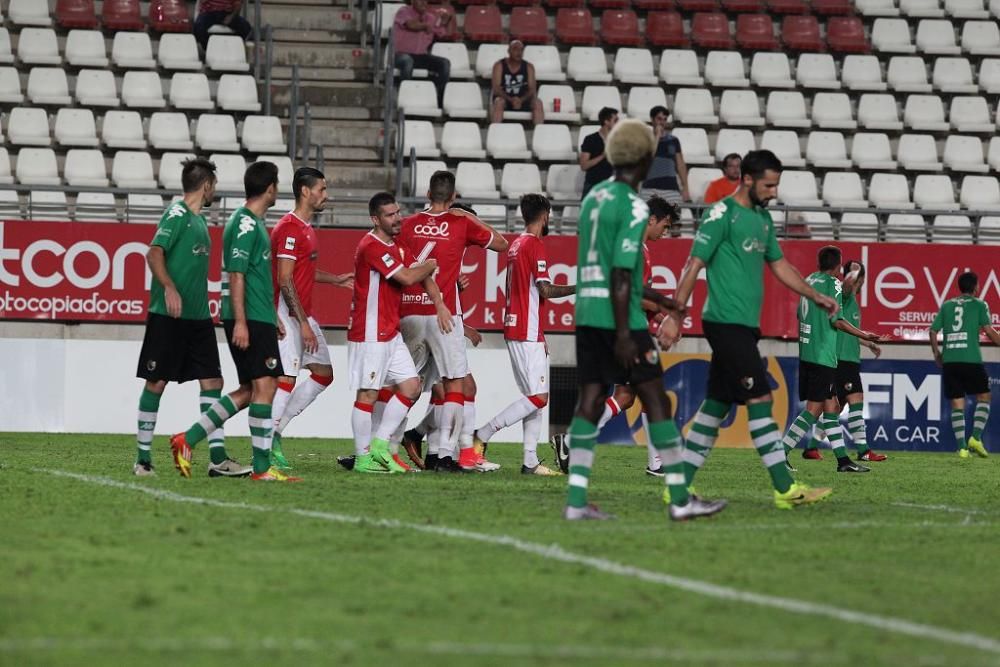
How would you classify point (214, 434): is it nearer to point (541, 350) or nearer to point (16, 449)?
point (541, 350)

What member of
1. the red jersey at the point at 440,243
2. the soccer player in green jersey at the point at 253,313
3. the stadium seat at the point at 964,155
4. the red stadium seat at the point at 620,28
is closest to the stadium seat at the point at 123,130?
the red stadium seat at the point at 620,28

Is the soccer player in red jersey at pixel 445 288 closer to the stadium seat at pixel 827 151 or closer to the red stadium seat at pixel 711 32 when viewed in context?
the stadium seat at pixel 827 151

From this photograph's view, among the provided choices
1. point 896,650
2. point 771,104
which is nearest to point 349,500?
point 896,650

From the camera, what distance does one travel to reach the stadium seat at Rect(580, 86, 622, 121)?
22.9m

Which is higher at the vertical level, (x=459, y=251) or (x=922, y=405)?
(x=459, y=251)

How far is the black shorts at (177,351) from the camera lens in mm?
10828

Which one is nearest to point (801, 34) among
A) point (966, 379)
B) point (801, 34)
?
point (801, 34)

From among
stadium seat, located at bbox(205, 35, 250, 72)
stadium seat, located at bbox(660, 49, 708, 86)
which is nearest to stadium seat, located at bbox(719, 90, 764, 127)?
stadium seat, located at bbox(660, 49, 708, 86)

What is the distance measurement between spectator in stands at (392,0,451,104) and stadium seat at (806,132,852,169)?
17.1ft

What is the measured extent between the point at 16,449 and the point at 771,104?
41.7 ft

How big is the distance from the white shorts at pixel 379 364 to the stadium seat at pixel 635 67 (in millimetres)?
12094

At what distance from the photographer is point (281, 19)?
24.0 m

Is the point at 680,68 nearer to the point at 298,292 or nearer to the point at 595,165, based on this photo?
the point at 595,165

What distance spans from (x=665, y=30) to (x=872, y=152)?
3661mm
